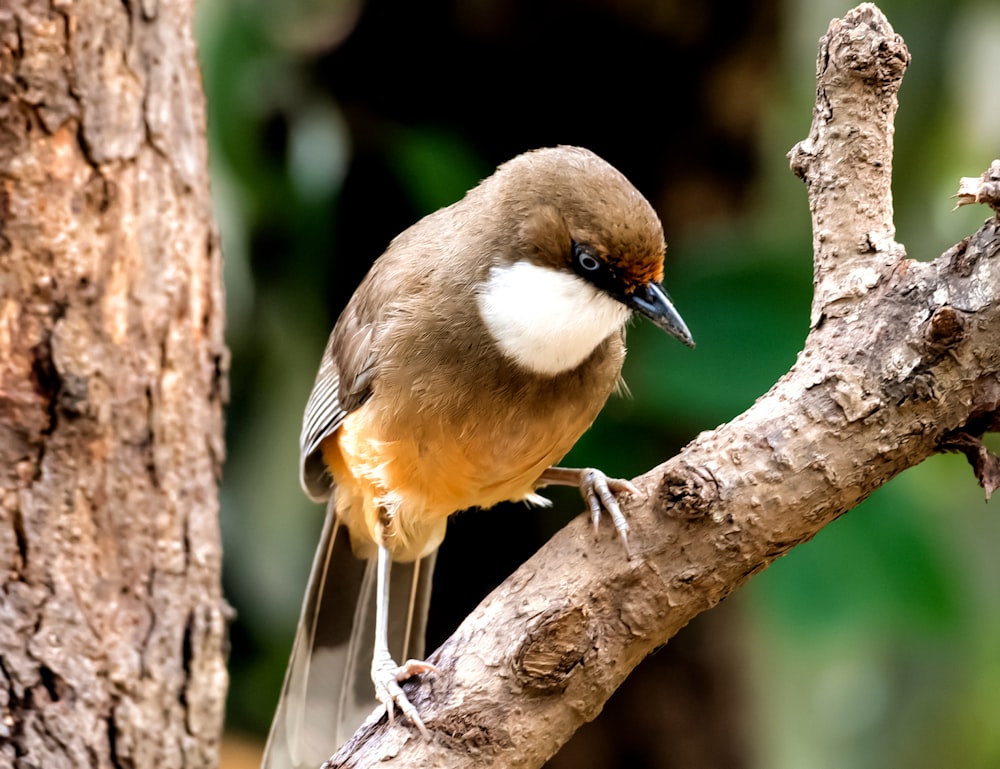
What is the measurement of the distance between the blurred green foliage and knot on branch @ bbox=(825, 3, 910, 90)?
2.06 meters

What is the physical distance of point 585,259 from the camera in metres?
2.88

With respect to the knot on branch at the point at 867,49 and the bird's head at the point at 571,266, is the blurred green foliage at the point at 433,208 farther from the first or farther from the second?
the knot on branch at the point at 867,49

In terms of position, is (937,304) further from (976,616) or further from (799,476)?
(976,616)

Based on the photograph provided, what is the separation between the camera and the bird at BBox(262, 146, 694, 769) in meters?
2.87

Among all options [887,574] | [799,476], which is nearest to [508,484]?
[799,476]

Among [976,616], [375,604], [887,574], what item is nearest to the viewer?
[375,604]

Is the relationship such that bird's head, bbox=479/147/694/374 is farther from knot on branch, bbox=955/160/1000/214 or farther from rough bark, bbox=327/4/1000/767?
knot on branch, bbox=955/160/1000/214

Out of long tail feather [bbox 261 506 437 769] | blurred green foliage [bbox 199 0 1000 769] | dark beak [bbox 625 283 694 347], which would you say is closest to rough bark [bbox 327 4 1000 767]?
dark beak [bbox 625 283 694 347]

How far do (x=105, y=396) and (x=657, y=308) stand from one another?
4.65 feet

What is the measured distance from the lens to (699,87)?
16.3 feet

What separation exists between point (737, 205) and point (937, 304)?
9.53ft

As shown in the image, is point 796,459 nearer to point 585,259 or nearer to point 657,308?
point 657,308

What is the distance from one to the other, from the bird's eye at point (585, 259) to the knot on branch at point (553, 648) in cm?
87

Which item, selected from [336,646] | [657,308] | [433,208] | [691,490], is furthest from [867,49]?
[433,208]
